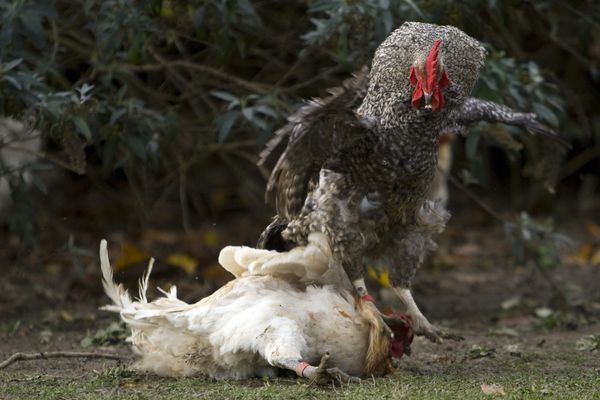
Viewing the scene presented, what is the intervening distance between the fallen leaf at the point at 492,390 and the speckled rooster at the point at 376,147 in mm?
728

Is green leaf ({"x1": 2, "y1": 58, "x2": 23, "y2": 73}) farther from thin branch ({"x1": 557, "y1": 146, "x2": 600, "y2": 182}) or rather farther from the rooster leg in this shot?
thin branch ({"x1": 557, "y1": 146, "x2": 600, "y2": 182})

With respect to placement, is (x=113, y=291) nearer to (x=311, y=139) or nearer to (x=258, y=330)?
(x=258, y=330)

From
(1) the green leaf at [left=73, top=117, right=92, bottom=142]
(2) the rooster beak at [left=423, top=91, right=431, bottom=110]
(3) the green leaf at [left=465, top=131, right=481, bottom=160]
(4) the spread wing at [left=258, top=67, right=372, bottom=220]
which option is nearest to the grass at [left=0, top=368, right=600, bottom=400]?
(4) the spread wing at [left=258, top=67, right=372, bottom=220]

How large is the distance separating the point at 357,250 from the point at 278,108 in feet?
4.15

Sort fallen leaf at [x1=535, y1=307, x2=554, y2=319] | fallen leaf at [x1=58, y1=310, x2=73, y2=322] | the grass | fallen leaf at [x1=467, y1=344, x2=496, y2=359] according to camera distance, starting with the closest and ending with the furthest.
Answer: the grass
fallen leaf at [x1=467, y1=344, x2=496, y2=359]
fallen leaf at [x1=58, y1=310, x2=73, y2=322]
fallen leaf at [x1=535, y1=307, x2=554, y2=319]

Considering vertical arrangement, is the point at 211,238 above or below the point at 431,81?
below

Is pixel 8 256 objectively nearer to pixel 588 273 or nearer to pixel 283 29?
pixel 283 29

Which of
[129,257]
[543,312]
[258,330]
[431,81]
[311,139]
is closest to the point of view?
[258,330]

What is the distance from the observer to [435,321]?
6.30m

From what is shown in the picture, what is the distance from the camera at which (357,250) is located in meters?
4.62

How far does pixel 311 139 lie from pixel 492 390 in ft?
4.34

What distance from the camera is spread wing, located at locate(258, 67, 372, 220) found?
4293 mm

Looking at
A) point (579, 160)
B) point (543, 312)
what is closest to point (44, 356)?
point (543, 312)

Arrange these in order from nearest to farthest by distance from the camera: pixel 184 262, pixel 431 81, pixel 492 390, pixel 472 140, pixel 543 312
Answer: pixel 492 390
pixel 431 81
pixel 472 140
pixel 543 312
pixel 184 262
